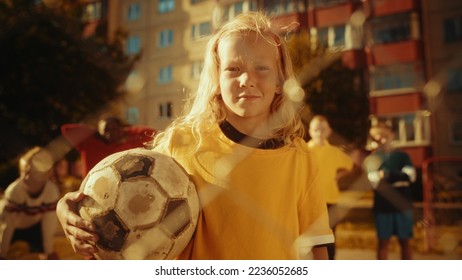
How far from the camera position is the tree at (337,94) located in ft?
8.09

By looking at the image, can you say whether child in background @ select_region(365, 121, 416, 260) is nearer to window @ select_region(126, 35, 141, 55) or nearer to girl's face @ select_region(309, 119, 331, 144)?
girl's face @ select_region(309, 119, 331, 144)

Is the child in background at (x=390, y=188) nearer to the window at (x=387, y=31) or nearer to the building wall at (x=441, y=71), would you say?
the building wall at (x=441, y=71)

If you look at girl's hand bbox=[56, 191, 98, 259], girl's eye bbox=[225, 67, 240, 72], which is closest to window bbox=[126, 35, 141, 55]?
girl's eye bbox=[225, 67, 240, 72]

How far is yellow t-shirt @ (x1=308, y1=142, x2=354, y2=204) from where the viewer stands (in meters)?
1.96

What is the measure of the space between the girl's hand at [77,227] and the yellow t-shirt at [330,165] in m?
1.33

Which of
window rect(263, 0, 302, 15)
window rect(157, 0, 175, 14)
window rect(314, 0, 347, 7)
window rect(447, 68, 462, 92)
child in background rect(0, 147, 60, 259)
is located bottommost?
child in background rect(0, 147, 60, 259)

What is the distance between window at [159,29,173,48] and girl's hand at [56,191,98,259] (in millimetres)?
1382

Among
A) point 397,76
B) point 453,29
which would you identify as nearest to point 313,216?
point 453,29

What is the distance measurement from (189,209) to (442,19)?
6.68ft

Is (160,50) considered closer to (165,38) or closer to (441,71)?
(165,38)
